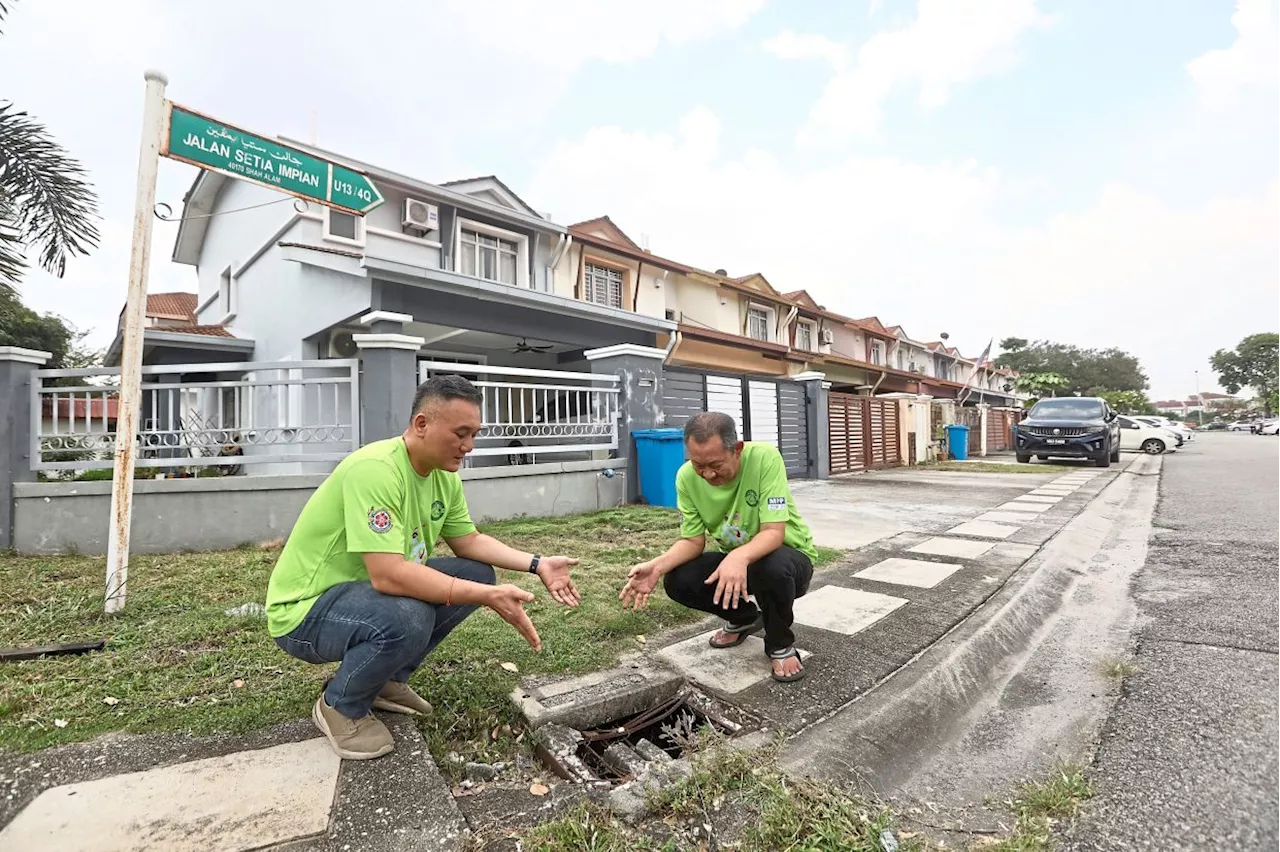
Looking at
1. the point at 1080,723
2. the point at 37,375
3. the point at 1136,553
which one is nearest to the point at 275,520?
the point at 37,375

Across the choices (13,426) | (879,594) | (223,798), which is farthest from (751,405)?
(223,798)

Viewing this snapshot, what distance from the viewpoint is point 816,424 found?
36.1 feet

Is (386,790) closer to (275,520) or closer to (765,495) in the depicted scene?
(765,495)

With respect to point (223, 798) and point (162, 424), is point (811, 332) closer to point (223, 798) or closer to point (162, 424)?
point (162, 424)

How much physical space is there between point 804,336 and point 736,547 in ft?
61.0

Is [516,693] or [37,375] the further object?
[37,375]

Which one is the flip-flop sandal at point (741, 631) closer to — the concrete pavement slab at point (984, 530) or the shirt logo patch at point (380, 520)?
the shirt logo patch at point (380, 520)

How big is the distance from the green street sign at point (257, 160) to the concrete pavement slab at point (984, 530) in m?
5.88

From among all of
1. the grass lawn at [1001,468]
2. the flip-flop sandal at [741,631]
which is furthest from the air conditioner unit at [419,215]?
the grass lawn at [1001,468]

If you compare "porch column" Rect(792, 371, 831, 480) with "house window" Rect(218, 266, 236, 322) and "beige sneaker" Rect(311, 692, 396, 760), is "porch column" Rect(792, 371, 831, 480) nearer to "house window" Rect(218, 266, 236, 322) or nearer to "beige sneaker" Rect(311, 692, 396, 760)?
"beige sneaker" Rect(311, 692, 396, 760)

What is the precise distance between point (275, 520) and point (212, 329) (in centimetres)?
891

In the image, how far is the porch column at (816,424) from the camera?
36.0 feet

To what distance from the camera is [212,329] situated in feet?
37.8

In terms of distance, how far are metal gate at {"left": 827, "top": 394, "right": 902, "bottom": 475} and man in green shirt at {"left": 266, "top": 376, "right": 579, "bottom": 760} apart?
10.5 metres
